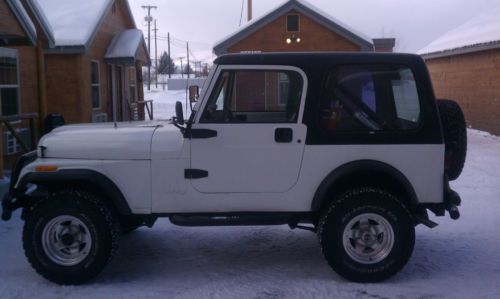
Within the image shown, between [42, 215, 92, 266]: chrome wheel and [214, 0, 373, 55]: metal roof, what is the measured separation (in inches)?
636

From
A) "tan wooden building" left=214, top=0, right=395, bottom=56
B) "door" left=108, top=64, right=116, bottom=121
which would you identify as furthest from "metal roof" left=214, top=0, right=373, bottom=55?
"door" left=108, top=64, right=116, bottom=121

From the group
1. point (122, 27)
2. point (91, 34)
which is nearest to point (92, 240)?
point (91, 34)

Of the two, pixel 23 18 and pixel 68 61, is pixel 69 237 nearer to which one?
pixel 23 18

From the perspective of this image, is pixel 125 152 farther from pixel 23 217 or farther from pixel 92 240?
pixel 23 217

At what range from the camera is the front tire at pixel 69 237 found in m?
5.31

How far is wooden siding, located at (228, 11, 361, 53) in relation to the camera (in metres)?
21.2

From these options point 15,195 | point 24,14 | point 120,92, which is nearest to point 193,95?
point 15,195

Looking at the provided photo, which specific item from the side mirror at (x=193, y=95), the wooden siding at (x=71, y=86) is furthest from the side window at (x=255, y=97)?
the wooden siding at (x=71, y=86)

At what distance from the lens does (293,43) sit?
2136 centimetres

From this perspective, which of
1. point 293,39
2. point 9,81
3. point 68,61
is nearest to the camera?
point 9,81

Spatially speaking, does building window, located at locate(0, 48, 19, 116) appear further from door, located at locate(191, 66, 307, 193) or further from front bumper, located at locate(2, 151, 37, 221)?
door, located at locate(191, 66, 307, 193)

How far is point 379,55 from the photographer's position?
549 centimetres

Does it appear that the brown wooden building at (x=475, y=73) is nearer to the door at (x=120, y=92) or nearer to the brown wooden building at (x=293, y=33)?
the brown wooden building at (x=293, y=33)

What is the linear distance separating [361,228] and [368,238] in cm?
12
